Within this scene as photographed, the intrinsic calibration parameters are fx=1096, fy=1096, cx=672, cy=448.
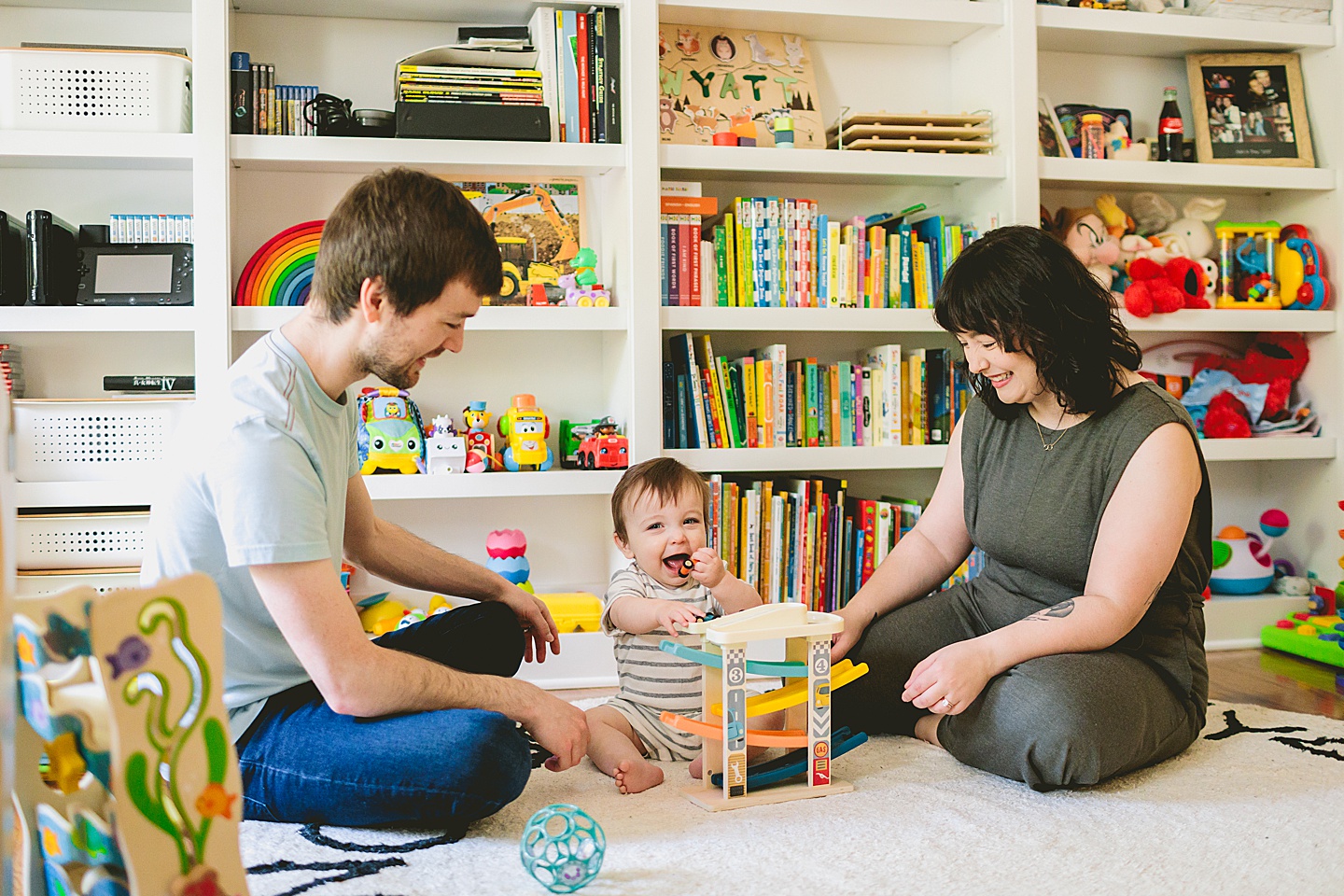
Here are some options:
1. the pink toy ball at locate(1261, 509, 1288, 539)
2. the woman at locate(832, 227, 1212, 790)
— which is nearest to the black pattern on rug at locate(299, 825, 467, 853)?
the woman at locate(832, 227, 1212, 790)

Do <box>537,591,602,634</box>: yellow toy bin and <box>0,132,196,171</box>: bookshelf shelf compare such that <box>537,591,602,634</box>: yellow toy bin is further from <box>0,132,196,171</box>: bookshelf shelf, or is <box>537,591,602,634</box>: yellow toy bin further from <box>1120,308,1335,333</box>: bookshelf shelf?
<box>1120,308,1335,333</box>: bookshelf shelf

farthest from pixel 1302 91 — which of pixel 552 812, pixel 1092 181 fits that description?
pixel 552 812

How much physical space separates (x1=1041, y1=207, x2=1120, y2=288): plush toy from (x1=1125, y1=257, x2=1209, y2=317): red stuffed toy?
70 millimetres

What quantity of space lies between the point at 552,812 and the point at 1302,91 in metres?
2.86

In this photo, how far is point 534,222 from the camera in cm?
267

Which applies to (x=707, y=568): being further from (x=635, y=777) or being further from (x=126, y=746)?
(x=126, y=746)

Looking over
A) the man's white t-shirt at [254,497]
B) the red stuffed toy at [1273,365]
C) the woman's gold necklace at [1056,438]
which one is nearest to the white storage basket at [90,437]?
the man's white t-shirt at [254,497]

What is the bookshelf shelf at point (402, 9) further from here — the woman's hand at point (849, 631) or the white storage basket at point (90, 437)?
the woman's hand at point (849, 631)

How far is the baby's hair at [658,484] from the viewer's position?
189 cm

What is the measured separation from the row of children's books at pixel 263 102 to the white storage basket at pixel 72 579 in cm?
98

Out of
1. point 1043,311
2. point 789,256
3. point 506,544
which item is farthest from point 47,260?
point 1043,311

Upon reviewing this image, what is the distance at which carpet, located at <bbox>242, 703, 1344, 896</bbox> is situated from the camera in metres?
1.31

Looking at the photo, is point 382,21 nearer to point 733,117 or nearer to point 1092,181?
point 733,117

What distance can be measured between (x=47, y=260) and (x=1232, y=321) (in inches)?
110
